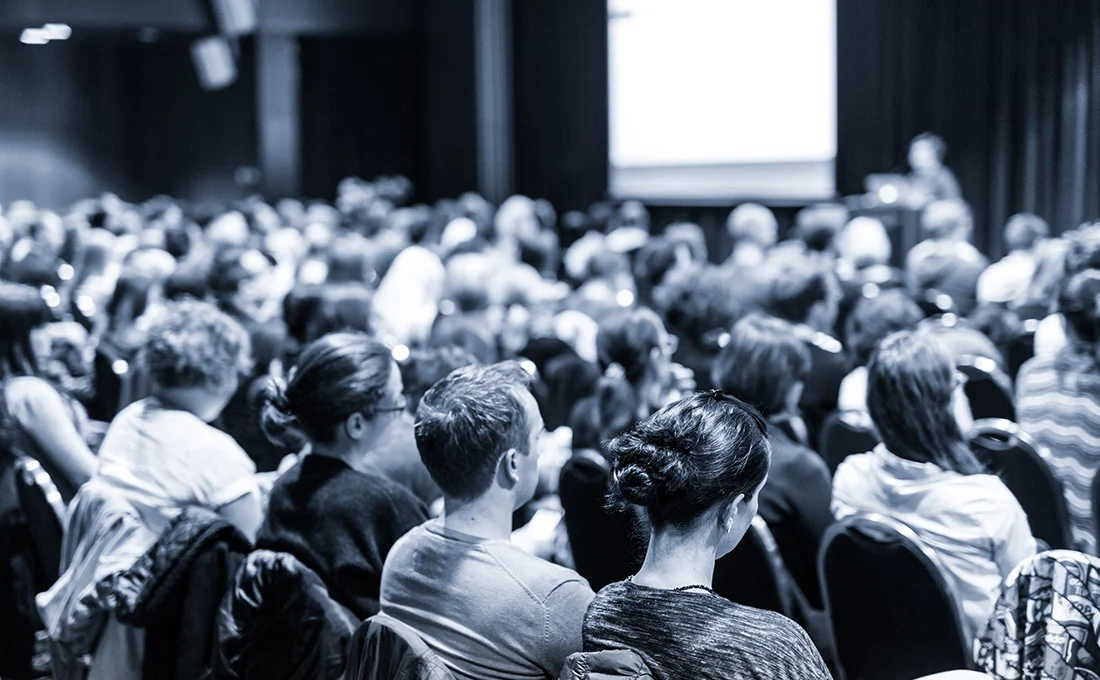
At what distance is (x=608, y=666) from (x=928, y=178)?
9.38 metres

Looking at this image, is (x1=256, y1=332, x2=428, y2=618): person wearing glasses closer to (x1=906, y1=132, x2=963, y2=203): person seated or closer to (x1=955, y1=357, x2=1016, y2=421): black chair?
(x1=955, y1=357, x2=1016, y2=421): black chair

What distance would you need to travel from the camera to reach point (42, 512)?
322cm

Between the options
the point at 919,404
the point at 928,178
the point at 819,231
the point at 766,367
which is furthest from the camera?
the point at 928,178

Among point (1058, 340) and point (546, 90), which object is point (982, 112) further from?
point (1058, 340)

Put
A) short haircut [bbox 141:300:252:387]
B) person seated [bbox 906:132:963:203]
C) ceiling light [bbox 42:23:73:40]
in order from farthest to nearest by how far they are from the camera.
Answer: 1. ceiling light [bbox 42:23:73:40]
2. person seated [bbox 906:132:963:203]
3. short haircut [bbox 141:300:252:387]

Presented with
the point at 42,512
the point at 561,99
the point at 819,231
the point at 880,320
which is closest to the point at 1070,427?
the point at 880,320

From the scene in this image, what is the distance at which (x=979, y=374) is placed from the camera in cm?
433

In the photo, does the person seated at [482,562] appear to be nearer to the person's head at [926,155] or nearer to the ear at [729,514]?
the ear at [729,514]

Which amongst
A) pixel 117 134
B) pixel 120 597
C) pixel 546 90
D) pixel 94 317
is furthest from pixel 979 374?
pixel 117 134

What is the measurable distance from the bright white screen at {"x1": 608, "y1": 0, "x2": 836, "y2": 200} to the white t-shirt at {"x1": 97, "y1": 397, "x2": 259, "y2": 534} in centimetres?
980

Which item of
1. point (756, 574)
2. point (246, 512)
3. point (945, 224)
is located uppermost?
point (945, 224)

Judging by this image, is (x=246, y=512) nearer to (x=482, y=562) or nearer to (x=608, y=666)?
(x=482, y=562)

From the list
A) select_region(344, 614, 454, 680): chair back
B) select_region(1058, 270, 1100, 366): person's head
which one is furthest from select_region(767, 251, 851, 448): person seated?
select_region(344, 614, 454, 680): chair back

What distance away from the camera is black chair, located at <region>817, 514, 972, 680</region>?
2.43 meters
